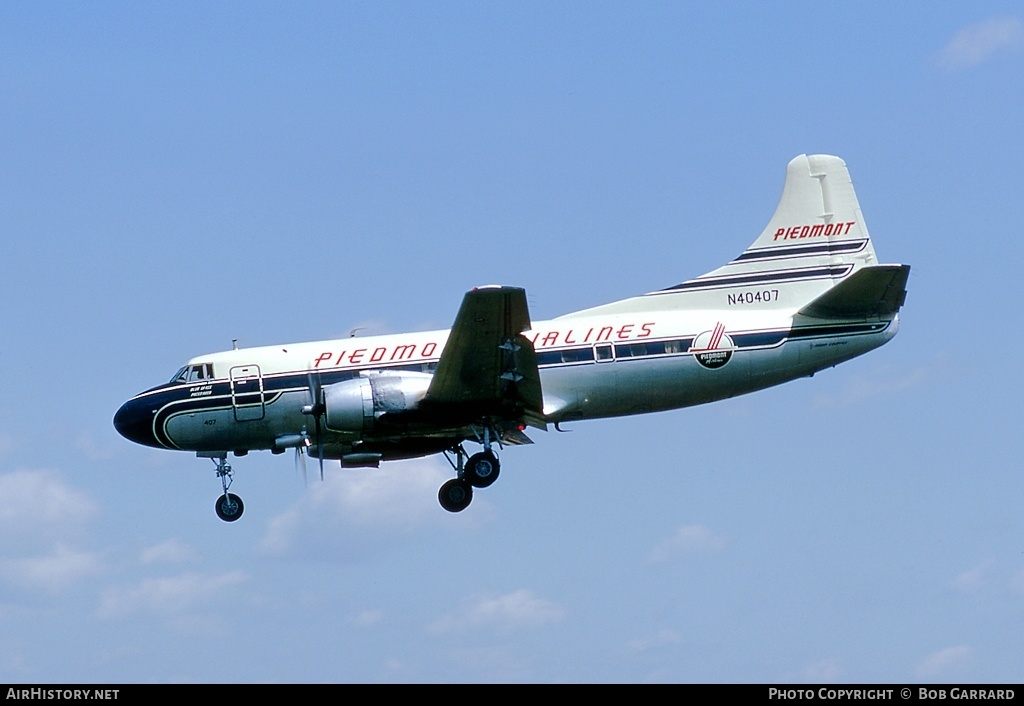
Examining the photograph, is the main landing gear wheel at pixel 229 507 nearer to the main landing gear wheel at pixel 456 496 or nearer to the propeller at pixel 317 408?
the propeller at pixel 317 408

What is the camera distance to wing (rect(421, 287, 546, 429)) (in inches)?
1112

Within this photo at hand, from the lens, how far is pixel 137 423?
32.5 metres

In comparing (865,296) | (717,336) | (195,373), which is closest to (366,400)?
(195,373)

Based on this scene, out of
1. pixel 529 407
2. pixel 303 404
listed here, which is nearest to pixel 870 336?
pixel 529 407

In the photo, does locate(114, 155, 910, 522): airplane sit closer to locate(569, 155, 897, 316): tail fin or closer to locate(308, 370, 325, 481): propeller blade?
locate(308, 370, 325, 481): propeller blade

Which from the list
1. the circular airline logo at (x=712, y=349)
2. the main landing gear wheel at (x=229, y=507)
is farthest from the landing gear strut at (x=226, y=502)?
the circular airline logo at (x=712, y=349)

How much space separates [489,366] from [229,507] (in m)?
7.69

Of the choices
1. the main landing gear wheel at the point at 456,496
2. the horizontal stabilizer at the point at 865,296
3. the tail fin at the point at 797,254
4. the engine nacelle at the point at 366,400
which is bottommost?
the main landing gear wheel at the point at 456,496

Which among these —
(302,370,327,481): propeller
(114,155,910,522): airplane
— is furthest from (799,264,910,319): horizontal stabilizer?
(302,370,327,481): propeller

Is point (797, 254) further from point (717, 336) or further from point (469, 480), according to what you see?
point (469, 480)

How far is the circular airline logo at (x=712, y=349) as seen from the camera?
32.1m

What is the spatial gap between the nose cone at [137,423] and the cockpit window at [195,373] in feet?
3.30
